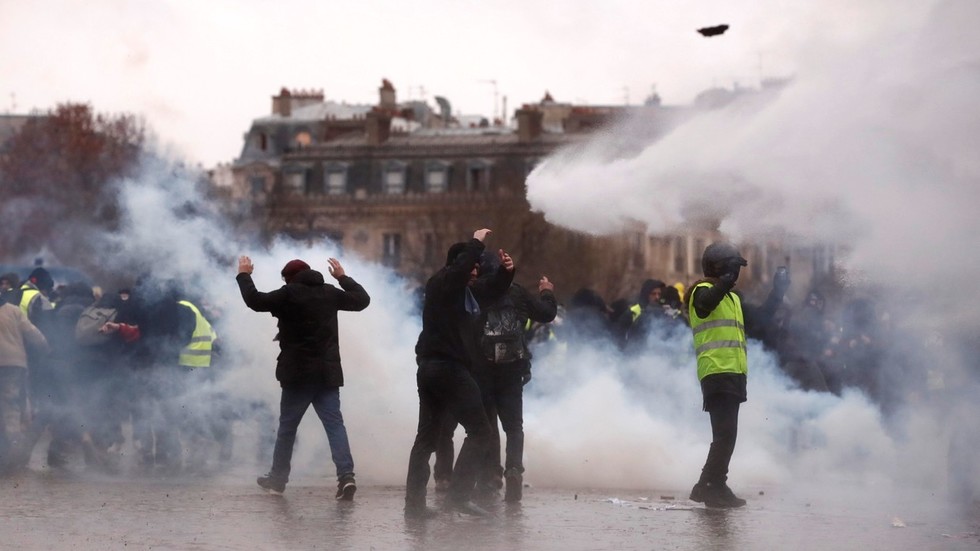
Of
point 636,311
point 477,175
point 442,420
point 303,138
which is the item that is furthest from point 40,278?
point 303,138

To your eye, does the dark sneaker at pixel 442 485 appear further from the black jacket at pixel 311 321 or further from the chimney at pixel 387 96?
the chimney at pixel 387 96

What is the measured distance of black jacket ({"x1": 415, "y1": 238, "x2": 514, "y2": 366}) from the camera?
498 inches

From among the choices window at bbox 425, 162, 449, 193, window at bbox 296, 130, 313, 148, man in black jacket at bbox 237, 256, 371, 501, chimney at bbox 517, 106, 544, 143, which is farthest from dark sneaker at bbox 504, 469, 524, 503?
window at bbox 296, 130, 313, 148

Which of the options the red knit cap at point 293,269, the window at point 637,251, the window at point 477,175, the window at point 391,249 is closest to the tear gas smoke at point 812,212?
the red knit cap at point 293,269

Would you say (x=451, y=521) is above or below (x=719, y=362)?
below

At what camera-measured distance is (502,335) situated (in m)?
13.8

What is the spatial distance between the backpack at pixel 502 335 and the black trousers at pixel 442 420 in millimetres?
878

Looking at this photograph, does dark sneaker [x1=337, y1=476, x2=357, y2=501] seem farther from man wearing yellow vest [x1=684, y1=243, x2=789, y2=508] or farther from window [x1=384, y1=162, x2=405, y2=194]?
window [x1=384, y1=162, x2=405, y2=194]

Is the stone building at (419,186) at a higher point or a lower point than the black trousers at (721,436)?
higher

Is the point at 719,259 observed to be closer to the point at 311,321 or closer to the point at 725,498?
the point at 725,498

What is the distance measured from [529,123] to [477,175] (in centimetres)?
589

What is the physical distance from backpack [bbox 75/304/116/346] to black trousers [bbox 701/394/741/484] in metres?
6.37

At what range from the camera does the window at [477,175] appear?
250ft

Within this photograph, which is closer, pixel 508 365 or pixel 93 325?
pixel 508 365
